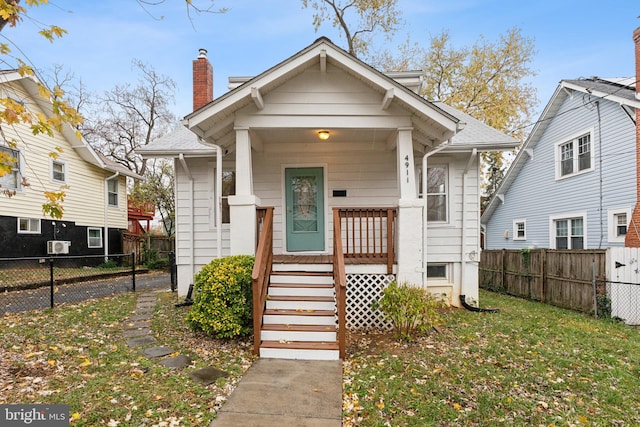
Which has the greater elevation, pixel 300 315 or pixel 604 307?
pixel 300 315

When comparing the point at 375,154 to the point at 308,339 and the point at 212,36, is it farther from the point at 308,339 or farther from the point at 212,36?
the point at 212,36

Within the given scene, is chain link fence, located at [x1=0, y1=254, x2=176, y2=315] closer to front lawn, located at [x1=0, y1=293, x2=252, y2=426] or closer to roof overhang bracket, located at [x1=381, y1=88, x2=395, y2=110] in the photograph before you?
front lawn, located at [x1=0, y1=293, x2=252, y2=426]

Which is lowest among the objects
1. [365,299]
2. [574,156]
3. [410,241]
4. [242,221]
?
[365,299]

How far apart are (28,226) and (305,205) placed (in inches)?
421

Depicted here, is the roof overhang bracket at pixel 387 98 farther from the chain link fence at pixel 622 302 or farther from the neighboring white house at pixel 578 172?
the neighboring white house at pixel 578 172

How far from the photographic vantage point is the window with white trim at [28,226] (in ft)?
37.7

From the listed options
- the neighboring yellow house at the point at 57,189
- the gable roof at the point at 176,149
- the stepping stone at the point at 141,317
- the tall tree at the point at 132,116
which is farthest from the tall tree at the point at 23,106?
the tall tree at the point at 132,116

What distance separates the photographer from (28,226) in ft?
38.7

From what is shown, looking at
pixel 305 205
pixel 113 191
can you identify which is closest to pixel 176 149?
pixel 305 205

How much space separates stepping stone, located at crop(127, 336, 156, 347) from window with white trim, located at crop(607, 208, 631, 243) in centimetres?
1262

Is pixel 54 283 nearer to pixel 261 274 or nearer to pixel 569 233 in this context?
pixel 261 274

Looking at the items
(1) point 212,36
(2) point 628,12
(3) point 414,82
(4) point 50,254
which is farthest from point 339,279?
(2) point 628,12

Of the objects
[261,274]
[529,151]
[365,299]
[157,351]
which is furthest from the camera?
[529,151]

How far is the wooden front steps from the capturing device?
4633 mm
